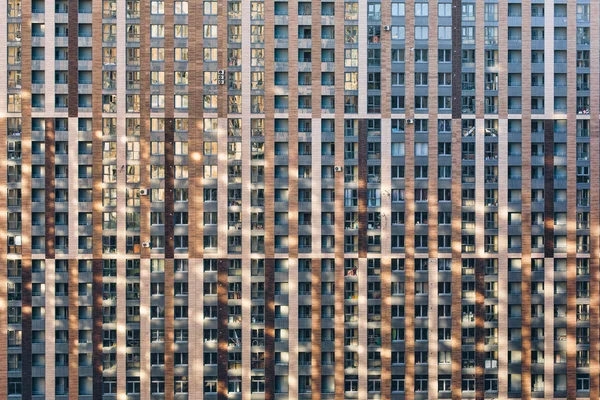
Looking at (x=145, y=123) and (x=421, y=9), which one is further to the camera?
(x=421, y=9)

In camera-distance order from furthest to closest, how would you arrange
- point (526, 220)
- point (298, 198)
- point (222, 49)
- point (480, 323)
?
point (480, 323)
point (526, 220)
point (298, 198)
point (222, 49)

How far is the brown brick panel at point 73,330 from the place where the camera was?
6209 centimetres

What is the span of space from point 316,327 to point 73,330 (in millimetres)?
21025

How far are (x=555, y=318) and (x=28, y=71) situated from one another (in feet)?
166

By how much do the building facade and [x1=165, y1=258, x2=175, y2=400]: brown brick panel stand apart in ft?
0.62

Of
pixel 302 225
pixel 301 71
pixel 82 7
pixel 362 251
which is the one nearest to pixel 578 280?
pixel 362 251

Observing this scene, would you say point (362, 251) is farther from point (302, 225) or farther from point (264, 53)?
point (264, 53)

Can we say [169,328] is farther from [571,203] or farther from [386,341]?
[571,203]

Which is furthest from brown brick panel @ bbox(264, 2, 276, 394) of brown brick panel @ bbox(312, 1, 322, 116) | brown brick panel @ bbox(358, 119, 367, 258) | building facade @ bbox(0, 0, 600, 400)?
brown brick panel @ bbox(358, 119, 367, 258)

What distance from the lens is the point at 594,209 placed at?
62969 millimetres

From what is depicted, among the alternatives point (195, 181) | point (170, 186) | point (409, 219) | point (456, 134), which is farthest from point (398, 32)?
point (170, 186)

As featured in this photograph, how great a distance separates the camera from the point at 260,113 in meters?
62.4

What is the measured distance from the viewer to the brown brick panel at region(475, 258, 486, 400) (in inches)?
2482

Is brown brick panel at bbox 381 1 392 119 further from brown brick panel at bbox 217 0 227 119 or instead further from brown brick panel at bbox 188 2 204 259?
brown brick panel at bbox 188 2 204 259
